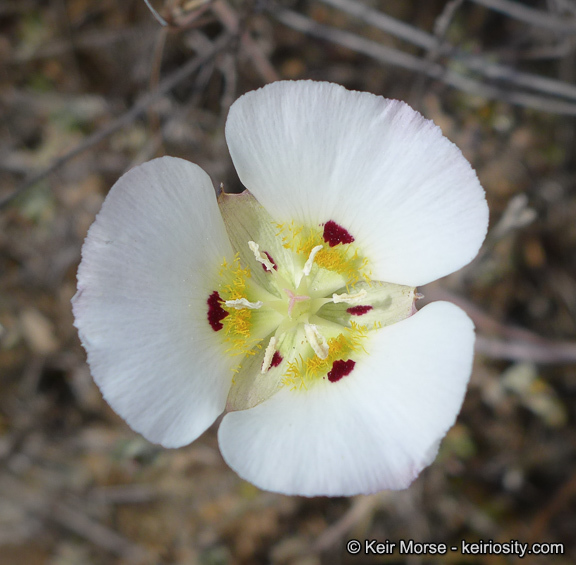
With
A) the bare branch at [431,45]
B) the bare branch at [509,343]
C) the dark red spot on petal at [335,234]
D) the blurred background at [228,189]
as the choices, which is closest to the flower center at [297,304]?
the dark red spot on petal at [335,234]

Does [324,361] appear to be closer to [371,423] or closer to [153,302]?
[371,423]

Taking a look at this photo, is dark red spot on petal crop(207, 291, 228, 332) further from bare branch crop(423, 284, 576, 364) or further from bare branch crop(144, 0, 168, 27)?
bare branch crop(423, 284, 576, 364)

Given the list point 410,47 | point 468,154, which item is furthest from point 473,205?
point 410,47

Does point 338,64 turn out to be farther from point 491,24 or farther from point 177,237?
point 177,237

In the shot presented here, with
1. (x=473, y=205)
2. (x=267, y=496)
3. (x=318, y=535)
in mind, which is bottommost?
(x=318, y=535)

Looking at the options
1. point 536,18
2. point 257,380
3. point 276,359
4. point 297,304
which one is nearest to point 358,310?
point 297,304

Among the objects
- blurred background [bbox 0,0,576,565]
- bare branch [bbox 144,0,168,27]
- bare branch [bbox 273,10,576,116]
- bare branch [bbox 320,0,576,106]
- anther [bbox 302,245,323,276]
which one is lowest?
blurred background [bbox 0,0,576,565]

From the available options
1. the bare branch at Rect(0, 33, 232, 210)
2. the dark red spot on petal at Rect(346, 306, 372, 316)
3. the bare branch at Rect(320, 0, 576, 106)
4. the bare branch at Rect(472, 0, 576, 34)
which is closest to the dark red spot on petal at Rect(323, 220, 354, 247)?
the dark red spot on petal at Rect(346, 306, 372, 316)
